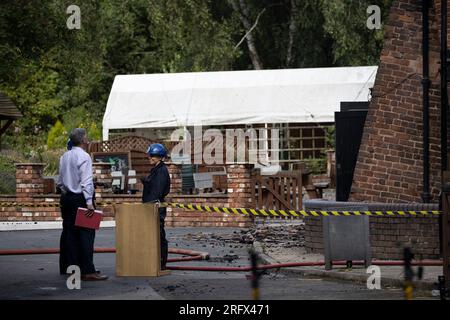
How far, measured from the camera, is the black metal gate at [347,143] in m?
20.0

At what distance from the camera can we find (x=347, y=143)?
20.2 meters

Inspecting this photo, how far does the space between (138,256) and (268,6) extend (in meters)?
35.8

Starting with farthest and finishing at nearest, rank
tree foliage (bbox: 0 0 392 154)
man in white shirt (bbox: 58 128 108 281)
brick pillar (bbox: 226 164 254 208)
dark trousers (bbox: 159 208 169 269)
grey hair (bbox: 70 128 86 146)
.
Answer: tree foliage (bbox: 0 0 392 154) < brick pillar (bbox: 226 164 254 208) < dark trousers (bbox: 159 208 169 269) < grey hair (bbox: 70 128 86 146) < man in white shirt (bbox: 58 128 108 281)

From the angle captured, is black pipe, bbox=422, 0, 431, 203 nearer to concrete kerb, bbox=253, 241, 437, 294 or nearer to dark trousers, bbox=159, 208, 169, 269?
concrete kerb, bbox=253, 241, 437, 294

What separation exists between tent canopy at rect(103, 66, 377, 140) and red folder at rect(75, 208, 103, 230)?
25.4 meters

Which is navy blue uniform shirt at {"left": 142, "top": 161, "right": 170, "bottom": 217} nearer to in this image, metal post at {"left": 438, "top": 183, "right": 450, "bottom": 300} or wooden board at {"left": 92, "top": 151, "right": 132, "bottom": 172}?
metal post at {"left": 438, "top": 183, "right": 450, "bottom": 300}

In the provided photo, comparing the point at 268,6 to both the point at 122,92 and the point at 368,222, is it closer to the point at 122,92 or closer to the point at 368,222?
the point at 122,92

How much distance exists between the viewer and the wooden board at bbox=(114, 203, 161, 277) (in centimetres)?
1659

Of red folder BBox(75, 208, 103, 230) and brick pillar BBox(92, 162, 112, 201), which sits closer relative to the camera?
red folder BBox(75, 208, 103, 230)

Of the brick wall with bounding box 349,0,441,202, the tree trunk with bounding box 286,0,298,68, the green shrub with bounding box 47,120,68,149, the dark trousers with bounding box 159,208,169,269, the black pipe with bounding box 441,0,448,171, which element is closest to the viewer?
the dark trousers with bounding box 159,208,169,269

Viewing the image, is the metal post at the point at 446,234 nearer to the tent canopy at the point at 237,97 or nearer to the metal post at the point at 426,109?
the metal post at the point at 426,109

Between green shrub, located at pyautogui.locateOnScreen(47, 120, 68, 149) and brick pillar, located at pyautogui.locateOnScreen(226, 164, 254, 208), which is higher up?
green shrub, located at pyautogui.locateOnScreen(47, 120, 68, 149)

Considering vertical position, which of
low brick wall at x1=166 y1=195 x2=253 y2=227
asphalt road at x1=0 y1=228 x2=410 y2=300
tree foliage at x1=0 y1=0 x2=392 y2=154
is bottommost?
asphalt road at x1=0 y1=228 x2=410 y2=300

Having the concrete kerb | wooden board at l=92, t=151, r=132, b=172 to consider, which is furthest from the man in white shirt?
wooden board at l=92, t=151, r=132, b=172
